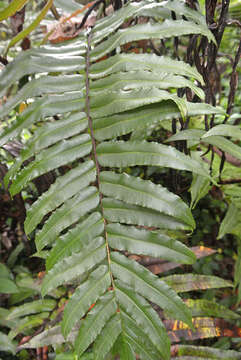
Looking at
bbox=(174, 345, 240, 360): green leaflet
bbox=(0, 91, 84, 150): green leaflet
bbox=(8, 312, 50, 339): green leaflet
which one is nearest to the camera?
bbox=(0, 91, 84, 150): green leaflet

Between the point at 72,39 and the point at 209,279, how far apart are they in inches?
38.8

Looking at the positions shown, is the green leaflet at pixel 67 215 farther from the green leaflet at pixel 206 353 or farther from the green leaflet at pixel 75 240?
the green leaflet at pixel 206 353

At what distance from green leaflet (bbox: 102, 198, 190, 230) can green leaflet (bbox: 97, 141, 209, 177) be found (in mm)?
93

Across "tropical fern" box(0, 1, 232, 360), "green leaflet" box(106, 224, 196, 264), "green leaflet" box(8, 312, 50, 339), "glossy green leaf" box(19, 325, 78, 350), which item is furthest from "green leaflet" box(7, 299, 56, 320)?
"green leaflet" box(106, 224, 196, 264)

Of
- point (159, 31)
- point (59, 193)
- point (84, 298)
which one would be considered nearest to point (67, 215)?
point (59, 193)

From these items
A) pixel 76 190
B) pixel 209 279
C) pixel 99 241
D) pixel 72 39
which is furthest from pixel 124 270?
pixel 72 39

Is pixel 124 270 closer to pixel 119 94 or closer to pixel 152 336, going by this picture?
pixel 152 336

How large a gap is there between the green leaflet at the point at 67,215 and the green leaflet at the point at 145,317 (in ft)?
0.58

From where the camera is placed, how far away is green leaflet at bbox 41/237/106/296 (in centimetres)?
64

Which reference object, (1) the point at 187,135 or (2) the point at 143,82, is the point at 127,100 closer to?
(2) the point at 143,82

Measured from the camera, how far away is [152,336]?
62 centimetres

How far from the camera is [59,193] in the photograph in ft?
2.27

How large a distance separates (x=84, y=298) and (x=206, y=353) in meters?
0.62

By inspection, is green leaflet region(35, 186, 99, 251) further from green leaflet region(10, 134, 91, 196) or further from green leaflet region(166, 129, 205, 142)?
green leaflet region(166, 129, 205, 142)
